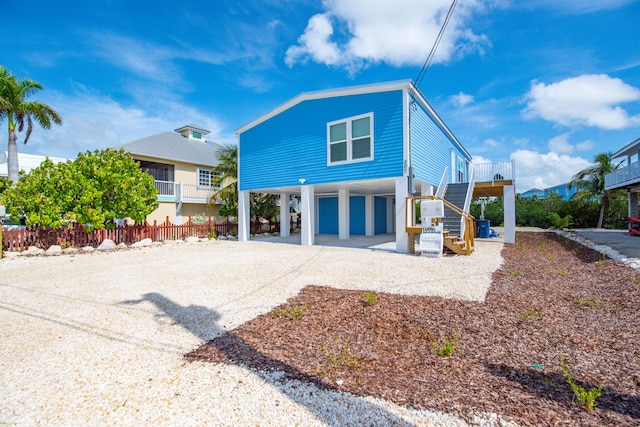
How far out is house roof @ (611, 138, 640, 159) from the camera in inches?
749

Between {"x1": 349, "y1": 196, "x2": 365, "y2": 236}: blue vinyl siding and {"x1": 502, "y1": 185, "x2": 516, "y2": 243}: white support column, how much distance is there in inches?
300

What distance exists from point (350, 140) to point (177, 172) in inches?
510

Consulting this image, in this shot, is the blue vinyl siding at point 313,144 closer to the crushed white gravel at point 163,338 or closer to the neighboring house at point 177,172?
the crushed white gravel at point 163,338

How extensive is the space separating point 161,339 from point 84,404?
4.11 ft

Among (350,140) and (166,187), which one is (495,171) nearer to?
(350,140)

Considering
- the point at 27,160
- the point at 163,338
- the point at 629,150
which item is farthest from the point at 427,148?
the point at 27,160

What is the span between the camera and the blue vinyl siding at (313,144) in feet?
35.4

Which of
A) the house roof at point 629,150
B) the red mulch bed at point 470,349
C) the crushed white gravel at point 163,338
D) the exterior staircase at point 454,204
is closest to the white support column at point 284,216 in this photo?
the exterior staircase at point 454,204

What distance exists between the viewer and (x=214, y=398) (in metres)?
Answer: 2.57

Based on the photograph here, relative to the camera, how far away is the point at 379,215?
1973cm

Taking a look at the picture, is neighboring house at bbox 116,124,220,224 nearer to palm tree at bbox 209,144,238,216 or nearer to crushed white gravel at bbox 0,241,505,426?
palm tree at bbox 209,144,238,216

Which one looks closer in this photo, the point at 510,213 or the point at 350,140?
the point at 350,140

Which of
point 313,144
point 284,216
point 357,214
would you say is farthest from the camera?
point 357,214

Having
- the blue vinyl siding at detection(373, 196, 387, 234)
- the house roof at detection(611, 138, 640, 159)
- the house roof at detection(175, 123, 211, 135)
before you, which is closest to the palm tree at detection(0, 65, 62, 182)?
the house roof at detection(175, 123, 211, 135)
